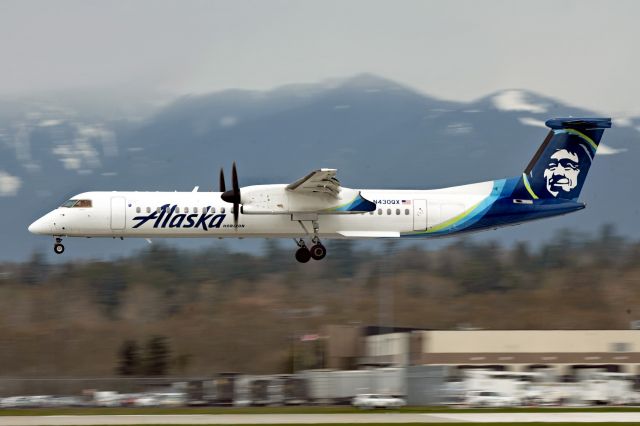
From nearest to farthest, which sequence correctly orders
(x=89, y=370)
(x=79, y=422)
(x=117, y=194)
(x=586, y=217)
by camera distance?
(x=79, y=422) → (x=117, y=194) → (x=89, y=370) → (x=586, y=217)

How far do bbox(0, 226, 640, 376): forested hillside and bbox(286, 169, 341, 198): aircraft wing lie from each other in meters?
8.49

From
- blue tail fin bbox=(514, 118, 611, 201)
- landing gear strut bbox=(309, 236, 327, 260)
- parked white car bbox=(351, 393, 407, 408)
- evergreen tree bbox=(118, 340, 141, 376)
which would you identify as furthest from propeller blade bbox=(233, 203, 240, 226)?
evergreen tree bbox=(118, 340, 141, 376)

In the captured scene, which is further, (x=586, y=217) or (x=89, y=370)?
(x=586, y=217)

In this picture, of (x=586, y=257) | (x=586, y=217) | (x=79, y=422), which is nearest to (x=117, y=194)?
(x=79, y=422)

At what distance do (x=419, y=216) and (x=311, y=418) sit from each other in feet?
31.5

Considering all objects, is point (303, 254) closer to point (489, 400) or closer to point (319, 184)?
point (319, 184)

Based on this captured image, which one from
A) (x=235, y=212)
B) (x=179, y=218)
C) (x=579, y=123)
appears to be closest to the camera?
(x=235, y=212)

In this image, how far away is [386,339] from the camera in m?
53.6

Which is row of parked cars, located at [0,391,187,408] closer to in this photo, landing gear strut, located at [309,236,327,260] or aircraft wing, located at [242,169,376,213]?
landing gear strut, located at [309,236,327,260]

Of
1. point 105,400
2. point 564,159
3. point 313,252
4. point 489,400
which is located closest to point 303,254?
point 313,252

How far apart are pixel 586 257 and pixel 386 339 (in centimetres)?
3075

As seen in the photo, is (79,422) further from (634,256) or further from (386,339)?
(634,256)

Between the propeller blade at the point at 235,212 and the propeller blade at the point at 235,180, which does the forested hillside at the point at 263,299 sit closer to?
the propeller blade at the point at 235,212

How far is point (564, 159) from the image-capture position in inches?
1599
